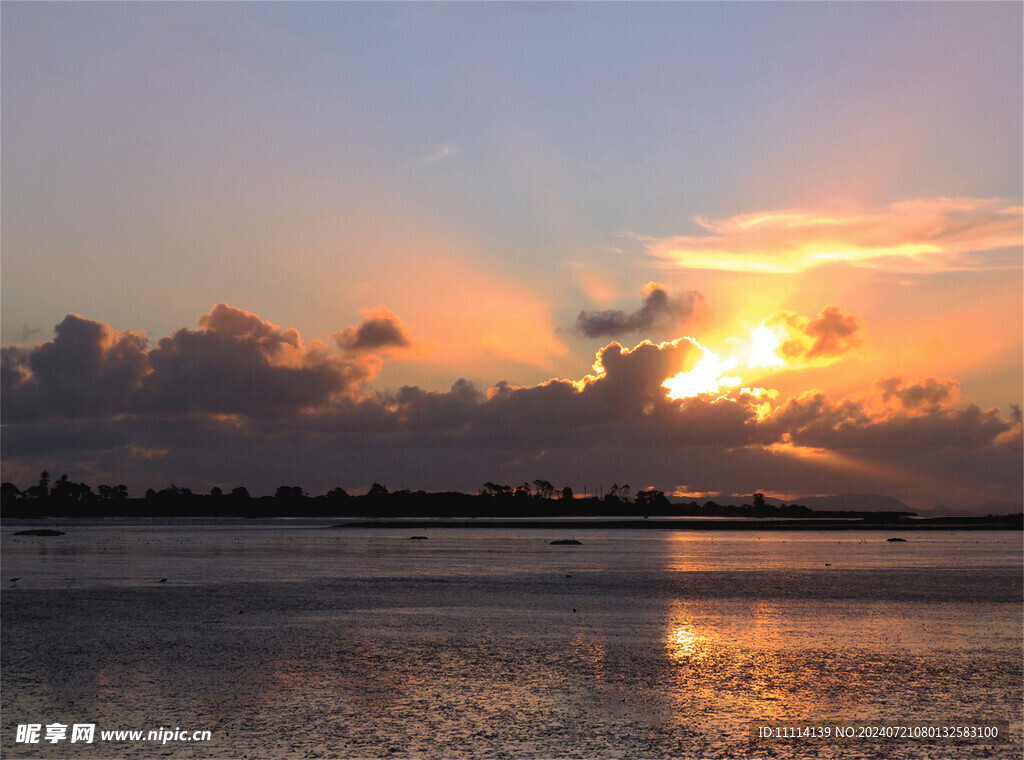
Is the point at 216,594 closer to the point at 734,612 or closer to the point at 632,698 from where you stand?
the point at 734,612

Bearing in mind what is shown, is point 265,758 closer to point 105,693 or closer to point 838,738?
point 105,693

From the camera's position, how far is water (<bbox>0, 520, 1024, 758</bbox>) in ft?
57.0

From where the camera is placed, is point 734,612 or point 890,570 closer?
point 734,612

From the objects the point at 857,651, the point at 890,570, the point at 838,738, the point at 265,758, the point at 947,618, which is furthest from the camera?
the point at 890,570

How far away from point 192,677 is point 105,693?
2214 mm

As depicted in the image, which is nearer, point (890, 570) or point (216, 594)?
point (216, 594)

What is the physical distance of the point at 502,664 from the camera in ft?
79.2

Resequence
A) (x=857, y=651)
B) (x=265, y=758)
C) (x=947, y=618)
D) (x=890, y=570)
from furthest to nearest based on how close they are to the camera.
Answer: (x=890, y=570) < (x=947, y=618) < (x=857, y=651) < (x=265, y=758)

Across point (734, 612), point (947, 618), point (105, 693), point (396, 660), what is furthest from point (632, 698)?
point (947, 618)

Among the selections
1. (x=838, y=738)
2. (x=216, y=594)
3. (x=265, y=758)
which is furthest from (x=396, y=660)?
(x=216, y=594)

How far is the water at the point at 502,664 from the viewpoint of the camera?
17.4 metres

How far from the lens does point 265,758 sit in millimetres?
15977

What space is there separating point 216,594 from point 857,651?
2744 cm

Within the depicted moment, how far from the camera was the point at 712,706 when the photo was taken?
64.6 feet
